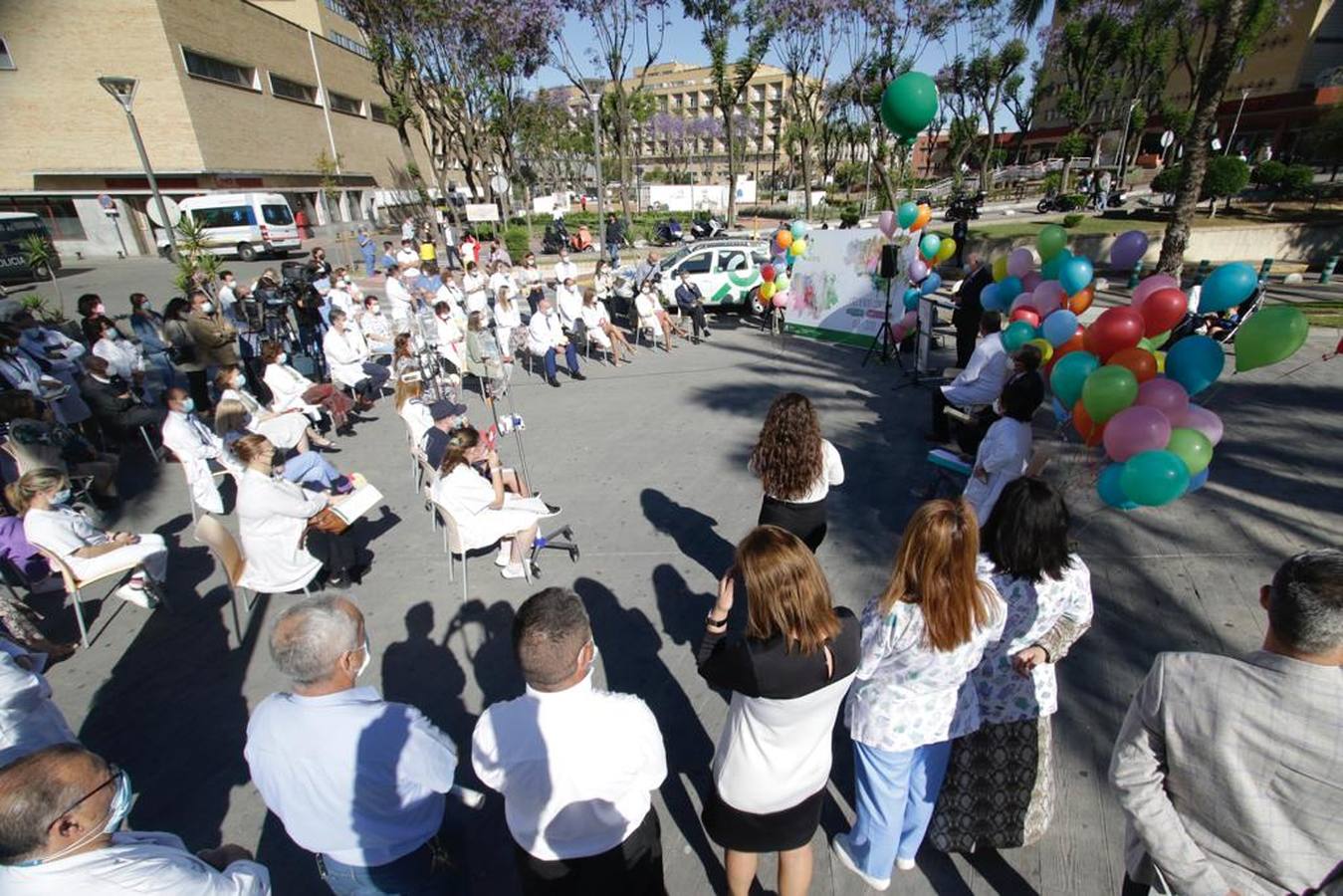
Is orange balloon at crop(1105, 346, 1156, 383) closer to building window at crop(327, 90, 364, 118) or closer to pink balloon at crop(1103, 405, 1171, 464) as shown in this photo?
pink balloon at crop(1103, 405, 1171, 464)

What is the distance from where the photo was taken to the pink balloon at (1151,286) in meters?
4.68

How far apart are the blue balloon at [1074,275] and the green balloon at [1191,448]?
99.3 inches

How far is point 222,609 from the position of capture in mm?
4594

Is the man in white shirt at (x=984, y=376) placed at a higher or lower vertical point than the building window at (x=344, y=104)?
lower

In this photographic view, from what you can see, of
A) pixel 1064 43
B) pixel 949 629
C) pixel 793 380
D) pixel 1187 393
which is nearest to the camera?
pixel 949 629

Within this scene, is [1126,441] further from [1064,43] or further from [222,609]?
[1064,43]

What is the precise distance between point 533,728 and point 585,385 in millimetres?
8014

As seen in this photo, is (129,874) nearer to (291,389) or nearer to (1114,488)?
(1114,488)

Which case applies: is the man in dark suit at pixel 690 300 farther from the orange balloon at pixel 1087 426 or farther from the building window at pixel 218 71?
the building window at pixel 218 71

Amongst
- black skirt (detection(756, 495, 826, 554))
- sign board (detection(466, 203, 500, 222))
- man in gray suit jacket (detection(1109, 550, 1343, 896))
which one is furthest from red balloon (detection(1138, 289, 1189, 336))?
sign board (detection(466, 203, 500, 222))

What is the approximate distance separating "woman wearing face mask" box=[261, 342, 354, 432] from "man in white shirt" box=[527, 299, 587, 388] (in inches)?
115

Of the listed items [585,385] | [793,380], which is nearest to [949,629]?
[793,380]

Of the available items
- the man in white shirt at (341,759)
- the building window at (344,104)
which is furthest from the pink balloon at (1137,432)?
the building window at (344,104)

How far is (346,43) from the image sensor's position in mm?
42281
